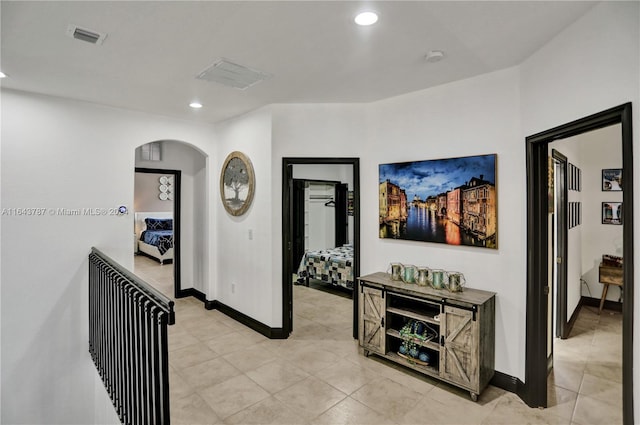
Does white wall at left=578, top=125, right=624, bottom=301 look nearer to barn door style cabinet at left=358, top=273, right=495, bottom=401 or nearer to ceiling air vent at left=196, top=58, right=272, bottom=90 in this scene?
barn door style cabinet at left=358, top=273, right=495, bottom=401

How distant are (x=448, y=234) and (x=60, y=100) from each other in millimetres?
4229

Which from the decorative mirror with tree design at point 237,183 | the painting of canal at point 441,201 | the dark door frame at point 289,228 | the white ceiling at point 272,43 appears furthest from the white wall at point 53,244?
the painting of canal at point 441,201

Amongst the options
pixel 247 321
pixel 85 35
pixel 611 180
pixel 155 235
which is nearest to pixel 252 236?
pixel 247 321

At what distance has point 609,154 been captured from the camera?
483 cm

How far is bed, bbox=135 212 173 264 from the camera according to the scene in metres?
8.59

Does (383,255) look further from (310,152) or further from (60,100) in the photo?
(60,100)

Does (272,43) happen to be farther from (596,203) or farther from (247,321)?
(596,203)

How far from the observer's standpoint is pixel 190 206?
5723 mm

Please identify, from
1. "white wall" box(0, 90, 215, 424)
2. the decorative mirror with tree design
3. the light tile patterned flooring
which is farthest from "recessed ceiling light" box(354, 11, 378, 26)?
"white wall" box(0, 90, 215, 424)

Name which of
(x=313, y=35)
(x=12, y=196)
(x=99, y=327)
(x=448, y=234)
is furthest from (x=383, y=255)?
(x=12, y=196)

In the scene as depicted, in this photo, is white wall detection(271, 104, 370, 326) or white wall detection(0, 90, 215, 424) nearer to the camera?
white wall detection(0, 90, 215, 424)

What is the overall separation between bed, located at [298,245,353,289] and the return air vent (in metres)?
4.30

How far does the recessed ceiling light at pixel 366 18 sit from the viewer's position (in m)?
2.02

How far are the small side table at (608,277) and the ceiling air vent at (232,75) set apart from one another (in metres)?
5.01
